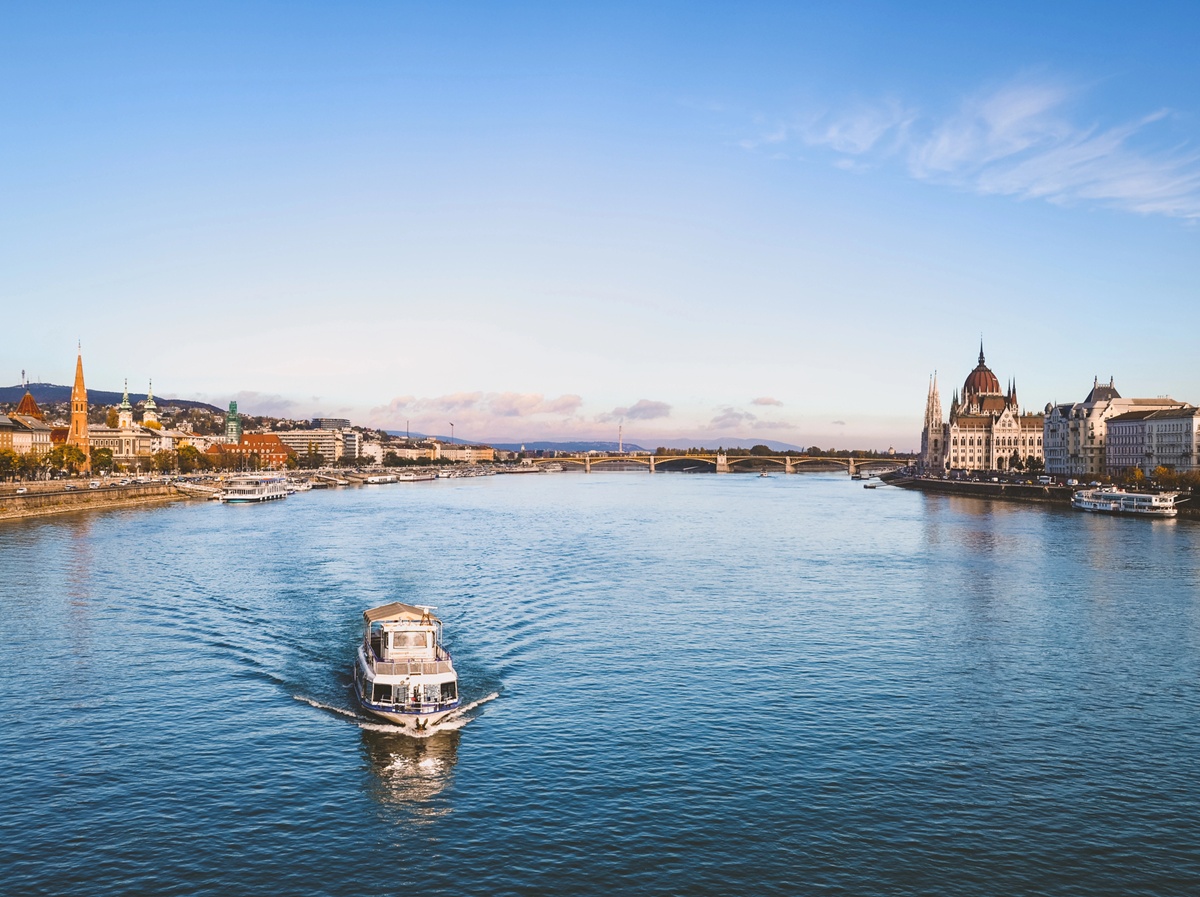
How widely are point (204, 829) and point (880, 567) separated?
43914 millimetres

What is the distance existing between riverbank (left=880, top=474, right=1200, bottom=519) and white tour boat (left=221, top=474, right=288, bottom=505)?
91711 mm

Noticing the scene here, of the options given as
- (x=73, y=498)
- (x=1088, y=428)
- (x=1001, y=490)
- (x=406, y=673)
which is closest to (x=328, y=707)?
(x=406, y=673)

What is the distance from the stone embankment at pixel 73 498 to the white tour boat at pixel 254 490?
25.1 ft

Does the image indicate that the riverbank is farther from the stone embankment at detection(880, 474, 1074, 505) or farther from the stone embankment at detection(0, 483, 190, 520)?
the stone embankment at detection(0, 483, 190, 520)

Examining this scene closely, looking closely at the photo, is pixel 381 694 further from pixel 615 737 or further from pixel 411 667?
pixel 615 737

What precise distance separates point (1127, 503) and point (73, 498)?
339ft

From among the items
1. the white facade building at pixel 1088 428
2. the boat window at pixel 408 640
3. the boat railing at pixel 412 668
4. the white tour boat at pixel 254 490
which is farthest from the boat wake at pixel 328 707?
the white facade building at pixel 1088 428

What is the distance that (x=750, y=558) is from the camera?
196ft

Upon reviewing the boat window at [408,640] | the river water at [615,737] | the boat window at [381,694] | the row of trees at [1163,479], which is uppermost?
the row of trees at [1163,479]

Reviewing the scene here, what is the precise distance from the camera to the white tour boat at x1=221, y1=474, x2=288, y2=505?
374ft

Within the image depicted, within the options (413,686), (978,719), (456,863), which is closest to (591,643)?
(413,686)

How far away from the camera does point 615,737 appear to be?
24.3 metres

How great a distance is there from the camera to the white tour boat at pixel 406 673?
2502 cm

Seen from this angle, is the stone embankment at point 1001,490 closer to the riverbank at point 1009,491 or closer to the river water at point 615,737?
the riverbank at point 1009,491
